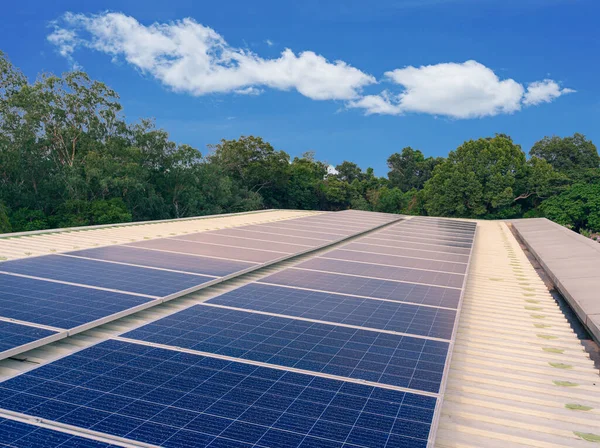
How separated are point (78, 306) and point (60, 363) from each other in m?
2.22

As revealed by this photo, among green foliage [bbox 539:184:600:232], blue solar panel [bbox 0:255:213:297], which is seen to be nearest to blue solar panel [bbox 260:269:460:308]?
blue solar panel [bbox 0:255:213:297]

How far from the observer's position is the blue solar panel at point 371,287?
8.77m

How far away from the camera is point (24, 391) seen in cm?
454

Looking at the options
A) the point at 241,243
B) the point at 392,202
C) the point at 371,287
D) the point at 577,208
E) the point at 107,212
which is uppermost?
the point at 577,208

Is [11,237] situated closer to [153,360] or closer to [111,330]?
[111,330]

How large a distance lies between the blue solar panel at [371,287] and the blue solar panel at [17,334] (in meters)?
4.43

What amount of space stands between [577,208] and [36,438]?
60.7 m

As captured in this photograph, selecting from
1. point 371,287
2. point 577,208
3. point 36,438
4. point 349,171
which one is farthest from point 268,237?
point 349,171

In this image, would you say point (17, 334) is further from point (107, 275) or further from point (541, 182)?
point (541, 182)

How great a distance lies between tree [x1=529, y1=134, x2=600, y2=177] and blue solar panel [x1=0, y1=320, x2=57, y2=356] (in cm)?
8118

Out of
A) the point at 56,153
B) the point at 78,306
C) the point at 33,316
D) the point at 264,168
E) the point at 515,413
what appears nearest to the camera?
the point at 515,413

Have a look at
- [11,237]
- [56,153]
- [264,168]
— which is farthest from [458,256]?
[264,168]

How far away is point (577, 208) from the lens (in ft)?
177

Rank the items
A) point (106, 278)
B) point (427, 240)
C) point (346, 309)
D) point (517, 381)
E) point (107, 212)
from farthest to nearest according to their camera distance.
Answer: point (107, 212), point (427, 240), point (106, 278), point (346, 309), point (517, 381)
